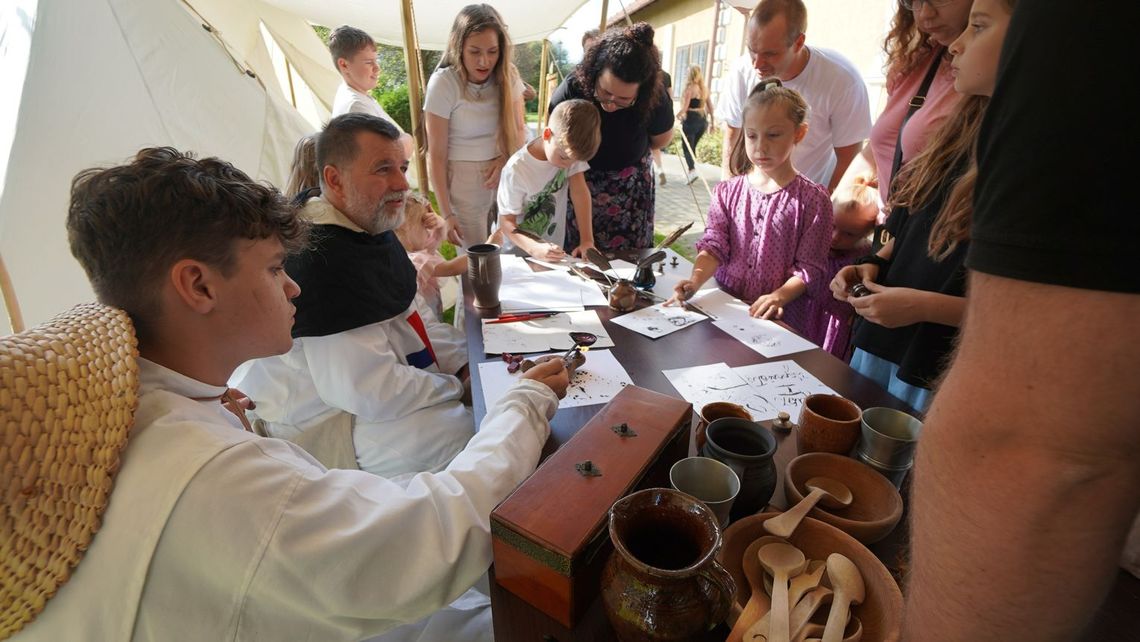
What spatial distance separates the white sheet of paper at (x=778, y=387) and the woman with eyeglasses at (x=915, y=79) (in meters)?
0.89

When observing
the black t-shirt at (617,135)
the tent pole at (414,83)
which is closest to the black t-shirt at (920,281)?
the black t-shirt at (617,135)

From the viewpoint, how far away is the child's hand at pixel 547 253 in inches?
102

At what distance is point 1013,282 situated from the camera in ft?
1.49

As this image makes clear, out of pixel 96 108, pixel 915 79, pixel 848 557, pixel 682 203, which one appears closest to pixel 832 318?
pixel 915 79

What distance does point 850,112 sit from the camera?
9.27 ft

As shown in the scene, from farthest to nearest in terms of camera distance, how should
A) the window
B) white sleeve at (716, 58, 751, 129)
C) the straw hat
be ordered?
the window
white sleeve at (716, 58, 751, 129)
the straw hat

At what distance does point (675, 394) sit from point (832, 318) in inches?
48.2

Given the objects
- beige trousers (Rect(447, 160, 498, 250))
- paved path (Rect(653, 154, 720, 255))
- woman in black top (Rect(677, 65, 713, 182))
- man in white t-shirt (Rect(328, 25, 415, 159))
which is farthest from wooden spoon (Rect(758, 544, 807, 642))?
woman in black top (Rect(677, 65, 713, 182))

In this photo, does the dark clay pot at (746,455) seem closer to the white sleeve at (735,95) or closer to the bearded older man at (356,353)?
the bearded older man at (356,353)

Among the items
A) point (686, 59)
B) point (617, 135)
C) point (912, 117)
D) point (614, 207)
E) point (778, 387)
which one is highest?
point (686, 59)

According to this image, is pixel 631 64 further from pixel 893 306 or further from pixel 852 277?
pixel 893 306

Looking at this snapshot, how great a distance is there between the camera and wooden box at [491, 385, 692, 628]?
0.77 meters

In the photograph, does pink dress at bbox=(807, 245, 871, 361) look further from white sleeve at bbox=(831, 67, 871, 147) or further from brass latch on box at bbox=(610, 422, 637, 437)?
brass latch on box at bbox=(610, 422, 637, 437)

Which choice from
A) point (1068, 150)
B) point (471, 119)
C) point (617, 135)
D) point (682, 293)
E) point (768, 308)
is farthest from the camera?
point (471, 119)
